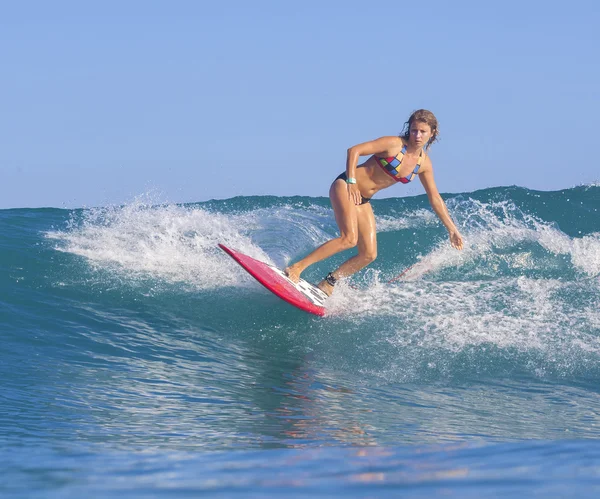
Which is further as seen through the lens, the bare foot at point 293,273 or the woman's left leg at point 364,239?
the bare foot at point 293,273

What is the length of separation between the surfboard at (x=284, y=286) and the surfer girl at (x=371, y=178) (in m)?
0.13

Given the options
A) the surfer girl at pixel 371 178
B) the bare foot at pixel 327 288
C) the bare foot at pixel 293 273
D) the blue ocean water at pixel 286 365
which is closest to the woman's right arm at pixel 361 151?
the surfer girl at pixel 371 178

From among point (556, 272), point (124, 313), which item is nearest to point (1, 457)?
point (124, 313)

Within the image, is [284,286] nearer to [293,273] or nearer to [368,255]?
[293,273]

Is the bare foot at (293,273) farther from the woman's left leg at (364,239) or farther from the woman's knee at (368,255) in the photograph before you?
the woman's knee at (368,255)

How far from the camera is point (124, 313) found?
763 cm

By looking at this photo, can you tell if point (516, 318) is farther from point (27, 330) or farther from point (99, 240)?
point (99, 240)

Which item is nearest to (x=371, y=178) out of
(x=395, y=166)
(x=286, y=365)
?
(x=395, y=166)

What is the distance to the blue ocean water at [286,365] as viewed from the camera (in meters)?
3.04

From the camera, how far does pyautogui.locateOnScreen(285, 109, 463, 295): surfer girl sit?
6957mm

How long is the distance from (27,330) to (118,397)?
2240 millimetres

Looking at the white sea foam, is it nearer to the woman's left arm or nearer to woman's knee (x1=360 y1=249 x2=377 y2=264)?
woman's knee (x1=360 y1=249 x2=377 y2=264)

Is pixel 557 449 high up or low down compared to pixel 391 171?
down

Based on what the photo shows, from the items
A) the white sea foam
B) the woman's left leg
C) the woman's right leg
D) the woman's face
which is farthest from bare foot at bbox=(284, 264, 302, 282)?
the woman's face
